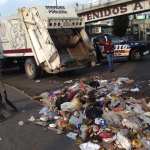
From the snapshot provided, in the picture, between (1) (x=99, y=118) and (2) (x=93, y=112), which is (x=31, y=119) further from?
A: (1) (x=99, y=118)

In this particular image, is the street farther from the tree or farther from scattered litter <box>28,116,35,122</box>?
the tree

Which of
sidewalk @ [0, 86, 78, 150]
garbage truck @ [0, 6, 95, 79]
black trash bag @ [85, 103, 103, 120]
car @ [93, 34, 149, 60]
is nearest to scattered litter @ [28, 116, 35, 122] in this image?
sidewalk @ [0, 86, 78, 150]

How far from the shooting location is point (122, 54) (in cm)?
2555

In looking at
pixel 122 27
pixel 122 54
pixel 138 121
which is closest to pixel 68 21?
pixel 122 54

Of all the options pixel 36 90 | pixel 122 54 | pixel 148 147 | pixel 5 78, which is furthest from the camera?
pixel 122 54

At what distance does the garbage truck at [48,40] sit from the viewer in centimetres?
1791

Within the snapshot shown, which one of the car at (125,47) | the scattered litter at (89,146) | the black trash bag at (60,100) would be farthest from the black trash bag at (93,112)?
the car at (125,47)

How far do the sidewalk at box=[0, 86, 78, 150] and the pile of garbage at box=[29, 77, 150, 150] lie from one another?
0.74ft

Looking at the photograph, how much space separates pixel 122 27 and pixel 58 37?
54936 mm

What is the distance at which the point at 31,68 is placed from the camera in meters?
19.6

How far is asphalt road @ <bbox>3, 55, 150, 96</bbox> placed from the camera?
1644 centimetres

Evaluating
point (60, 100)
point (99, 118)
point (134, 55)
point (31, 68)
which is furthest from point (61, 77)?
point (99, 118)

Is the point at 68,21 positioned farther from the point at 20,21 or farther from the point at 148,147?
the point at 148,147

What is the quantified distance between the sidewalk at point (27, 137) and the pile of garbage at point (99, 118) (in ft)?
0.74
